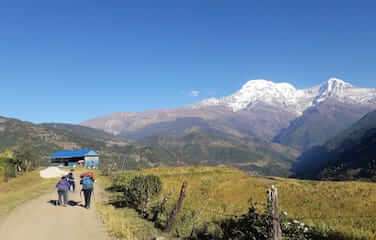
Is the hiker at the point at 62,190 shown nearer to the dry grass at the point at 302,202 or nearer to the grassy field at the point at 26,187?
the dry grass at the point at 302,202

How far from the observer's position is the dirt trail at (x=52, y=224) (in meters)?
18.9

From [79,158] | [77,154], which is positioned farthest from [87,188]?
[77,154]

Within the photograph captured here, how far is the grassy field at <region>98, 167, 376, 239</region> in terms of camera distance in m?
19.3

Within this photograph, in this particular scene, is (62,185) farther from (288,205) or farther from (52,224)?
(288,205)

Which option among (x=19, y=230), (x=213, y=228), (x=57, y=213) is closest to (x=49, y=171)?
(x=57, y=213)

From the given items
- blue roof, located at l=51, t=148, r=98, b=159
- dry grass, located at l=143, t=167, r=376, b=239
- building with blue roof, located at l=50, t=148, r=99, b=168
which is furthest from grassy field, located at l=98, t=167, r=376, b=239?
blue roof, located at l=51, t=148, r=98, b=159

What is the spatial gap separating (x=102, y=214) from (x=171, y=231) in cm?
716

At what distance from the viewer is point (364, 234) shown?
15672mm

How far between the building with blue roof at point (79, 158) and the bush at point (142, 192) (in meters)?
75.7

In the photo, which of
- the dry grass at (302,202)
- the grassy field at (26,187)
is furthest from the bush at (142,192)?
the grassy field at (26,187)

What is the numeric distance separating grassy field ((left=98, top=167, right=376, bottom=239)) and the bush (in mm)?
954

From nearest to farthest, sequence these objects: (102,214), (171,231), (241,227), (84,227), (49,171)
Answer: (241,227) < (171,231) < (84,227) < (102,214) < (49,171)

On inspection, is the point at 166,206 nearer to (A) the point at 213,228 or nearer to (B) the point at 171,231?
(B) the point at 171,231

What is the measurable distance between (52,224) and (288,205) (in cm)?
1424
